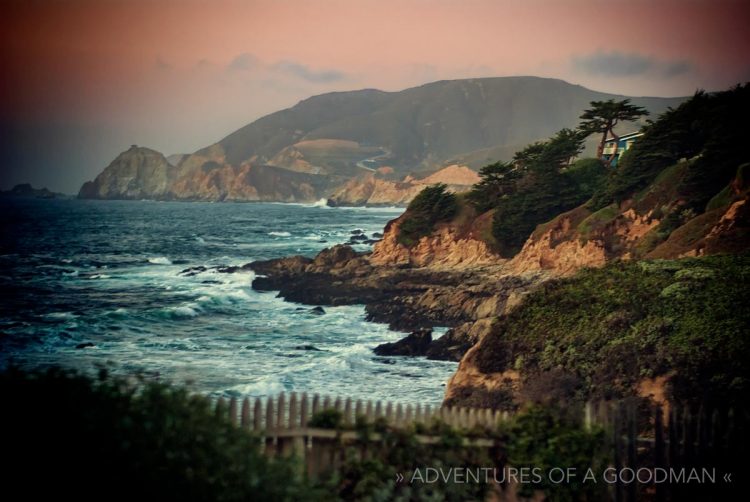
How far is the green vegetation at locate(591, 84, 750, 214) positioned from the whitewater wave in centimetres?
4636

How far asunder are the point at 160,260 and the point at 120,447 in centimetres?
7328

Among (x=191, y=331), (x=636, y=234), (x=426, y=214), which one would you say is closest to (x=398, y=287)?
(x=426, y=214)

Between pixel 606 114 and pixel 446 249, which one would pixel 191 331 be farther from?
pixel 606 114

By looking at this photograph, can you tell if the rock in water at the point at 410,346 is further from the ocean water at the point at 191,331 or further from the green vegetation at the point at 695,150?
the green vegetation at the point at 695,150

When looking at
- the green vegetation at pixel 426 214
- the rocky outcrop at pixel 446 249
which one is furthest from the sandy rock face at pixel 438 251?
the green vegetation at pixel 426 214

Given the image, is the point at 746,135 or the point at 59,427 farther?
the point at 746,135

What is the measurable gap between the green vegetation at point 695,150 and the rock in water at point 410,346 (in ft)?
48.0

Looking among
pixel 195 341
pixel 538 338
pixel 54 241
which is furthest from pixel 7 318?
pixel 54 241

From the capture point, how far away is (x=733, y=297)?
21688 millimetres

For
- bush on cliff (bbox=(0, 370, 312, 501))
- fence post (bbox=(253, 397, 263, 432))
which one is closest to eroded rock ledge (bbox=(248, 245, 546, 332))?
fence post (bbox=(253, 397, 263, 432))

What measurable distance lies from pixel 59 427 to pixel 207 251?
81.4m

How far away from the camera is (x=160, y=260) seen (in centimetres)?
7838

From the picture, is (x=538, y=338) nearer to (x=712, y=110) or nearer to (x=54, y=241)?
(x=712, y=110)

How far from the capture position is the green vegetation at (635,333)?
757 inches
